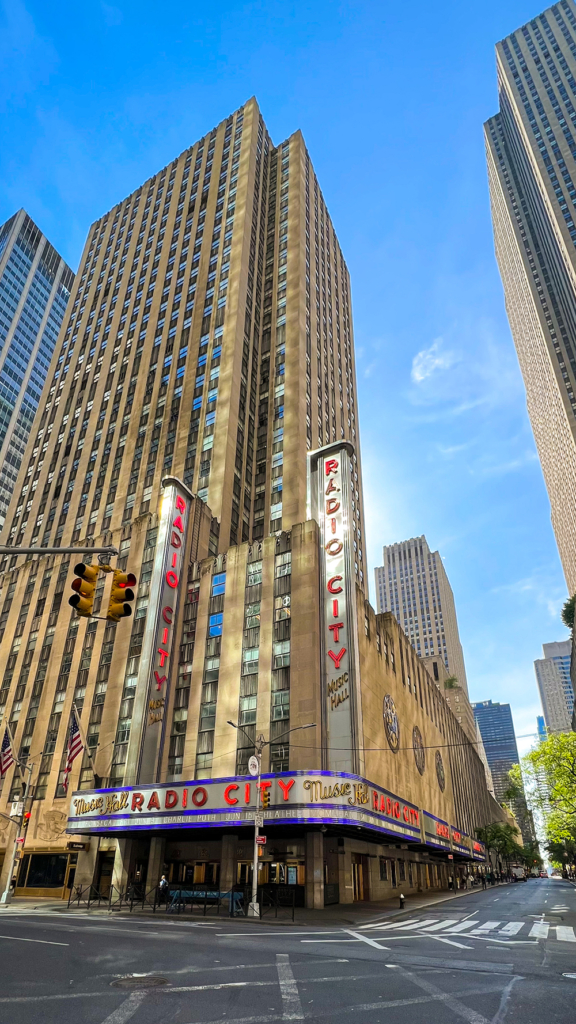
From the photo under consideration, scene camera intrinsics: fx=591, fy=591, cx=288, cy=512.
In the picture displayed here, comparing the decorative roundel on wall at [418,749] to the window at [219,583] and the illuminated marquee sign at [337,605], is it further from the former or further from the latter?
the window at [219,583]

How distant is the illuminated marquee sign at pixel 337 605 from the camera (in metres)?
39.0

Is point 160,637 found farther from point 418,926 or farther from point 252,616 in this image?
point 418,926

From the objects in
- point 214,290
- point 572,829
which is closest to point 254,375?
point 214,290

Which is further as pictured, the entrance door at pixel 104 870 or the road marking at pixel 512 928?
the entrance door at pixel 104 870

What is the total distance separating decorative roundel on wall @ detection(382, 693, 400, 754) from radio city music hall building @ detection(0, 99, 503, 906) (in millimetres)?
354

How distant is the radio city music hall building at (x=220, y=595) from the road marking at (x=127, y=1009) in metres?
25.7

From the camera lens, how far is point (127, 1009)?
9422mm

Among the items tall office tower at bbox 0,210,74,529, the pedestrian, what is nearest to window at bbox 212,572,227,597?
Answer: the pedestrian

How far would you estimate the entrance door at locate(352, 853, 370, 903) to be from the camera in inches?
1649

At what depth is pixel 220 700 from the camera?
44.2 metres

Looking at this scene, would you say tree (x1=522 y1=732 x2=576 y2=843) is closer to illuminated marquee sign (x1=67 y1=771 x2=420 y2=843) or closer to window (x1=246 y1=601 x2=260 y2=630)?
illuminated marquee sign (x1=67 y1=771 x2=420 y2=843)

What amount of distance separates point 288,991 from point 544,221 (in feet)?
519

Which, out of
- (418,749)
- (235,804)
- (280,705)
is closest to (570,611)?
(418,749)

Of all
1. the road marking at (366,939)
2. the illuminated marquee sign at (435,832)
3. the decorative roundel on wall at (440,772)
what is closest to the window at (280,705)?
the road marking at (366,939)
